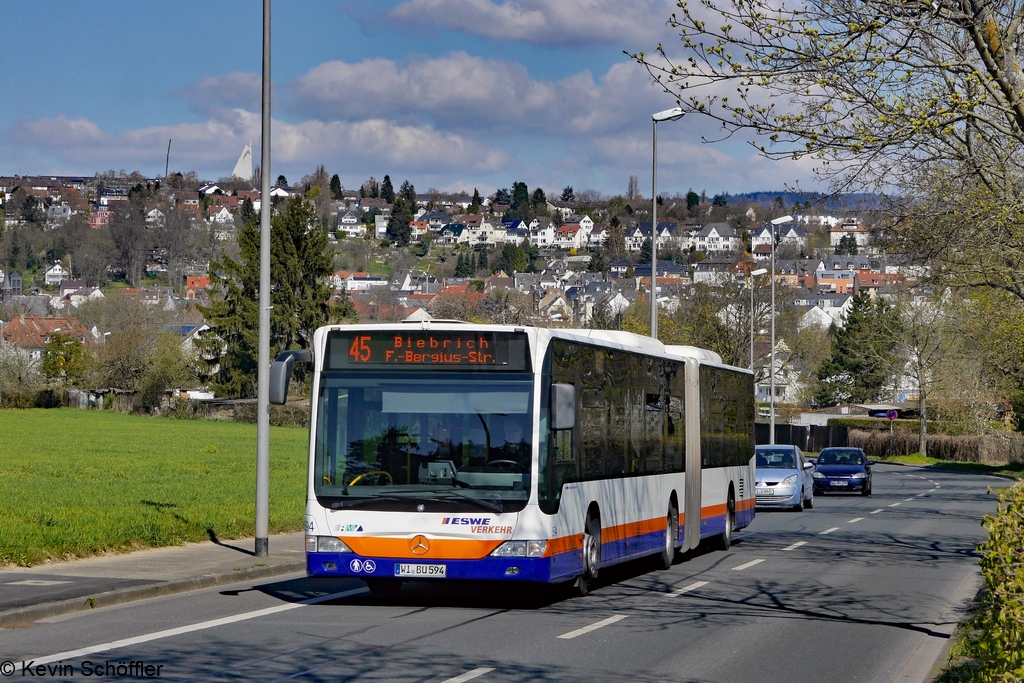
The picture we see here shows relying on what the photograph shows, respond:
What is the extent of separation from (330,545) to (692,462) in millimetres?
7989

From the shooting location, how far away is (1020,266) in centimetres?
2297

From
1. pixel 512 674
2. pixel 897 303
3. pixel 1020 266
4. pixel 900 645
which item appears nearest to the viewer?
pixel 512 674

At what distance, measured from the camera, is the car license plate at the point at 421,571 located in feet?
41.5

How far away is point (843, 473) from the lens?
4094 cm

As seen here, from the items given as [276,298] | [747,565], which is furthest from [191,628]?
[276,298]

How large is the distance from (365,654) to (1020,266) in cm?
1674

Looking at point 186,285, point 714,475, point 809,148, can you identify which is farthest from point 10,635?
point 186,285

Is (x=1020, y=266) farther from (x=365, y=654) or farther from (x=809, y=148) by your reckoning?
(x=365, y=654)

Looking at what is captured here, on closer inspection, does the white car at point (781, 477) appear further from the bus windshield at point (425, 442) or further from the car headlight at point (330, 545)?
the car headlight at point (330, 545)

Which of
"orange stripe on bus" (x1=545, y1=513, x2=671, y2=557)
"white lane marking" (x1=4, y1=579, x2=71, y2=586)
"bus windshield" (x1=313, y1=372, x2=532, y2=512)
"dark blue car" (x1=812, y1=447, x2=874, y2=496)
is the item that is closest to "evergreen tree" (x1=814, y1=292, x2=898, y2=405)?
"dark blue car" (x1=812, y1=447, x2=874, y2=496)

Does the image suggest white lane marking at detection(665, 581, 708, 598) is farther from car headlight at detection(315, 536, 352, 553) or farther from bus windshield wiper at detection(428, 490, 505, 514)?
car headlight at detection(315, 536, 352, 553)

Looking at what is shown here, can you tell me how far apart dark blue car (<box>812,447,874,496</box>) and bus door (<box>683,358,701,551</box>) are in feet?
72.7

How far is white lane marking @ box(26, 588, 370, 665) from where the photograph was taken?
9.85 meters

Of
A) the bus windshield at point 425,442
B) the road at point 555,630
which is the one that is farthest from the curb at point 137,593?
the bus windshield at point 425,442
